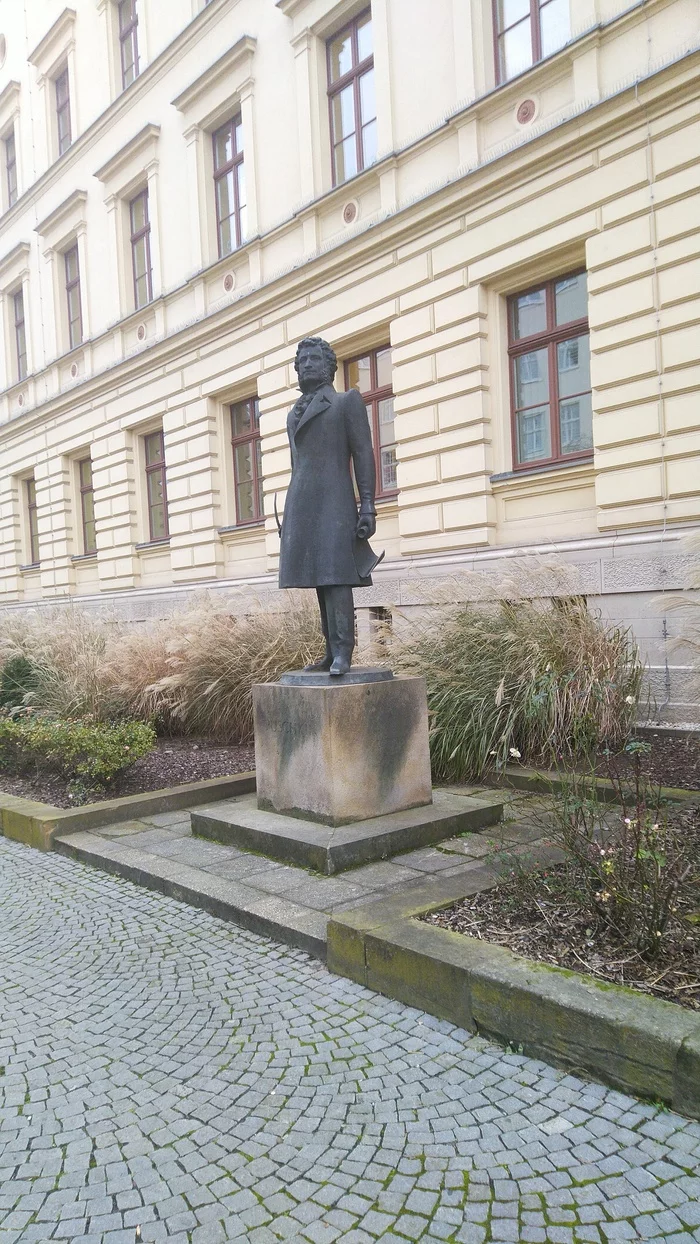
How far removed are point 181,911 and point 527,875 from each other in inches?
72.0

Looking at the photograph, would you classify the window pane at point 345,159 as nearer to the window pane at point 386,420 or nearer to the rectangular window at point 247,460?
the window pane at point 386,420

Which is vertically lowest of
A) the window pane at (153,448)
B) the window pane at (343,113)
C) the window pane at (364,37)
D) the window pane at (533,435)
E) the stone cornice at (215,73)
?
the window pane at (533,435)

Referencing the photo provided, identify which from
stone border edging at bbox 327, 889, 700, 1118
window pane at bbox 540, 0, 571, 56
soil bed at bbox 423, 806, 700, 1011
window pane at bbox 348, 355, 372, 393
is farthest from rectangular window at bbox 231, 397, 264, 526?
stone border edging at bbox 327, 889, 700, 1118

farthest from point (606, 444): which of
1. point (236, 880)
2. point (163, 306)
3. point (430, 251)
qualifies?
point (163, 306)

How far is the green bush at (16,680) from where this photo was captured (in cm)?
1005

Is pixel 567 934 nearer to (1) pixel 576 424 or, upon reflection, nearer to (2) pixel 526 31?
(1) pixel 576 424

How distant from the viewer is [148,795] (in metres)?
6.66

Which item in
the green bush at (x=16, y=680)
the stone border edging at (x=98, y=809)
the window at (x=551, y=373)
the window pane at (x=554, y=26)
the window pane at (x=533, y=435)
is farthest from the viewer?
the window pane at (x=533, y=435)

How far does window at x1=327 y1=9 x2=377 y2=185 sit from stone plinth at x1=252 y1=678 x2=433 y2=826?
9578 millimetres

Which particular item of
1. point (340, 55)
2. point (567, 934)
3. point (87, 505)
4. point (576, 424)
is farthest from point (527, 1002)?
point (87, 505)

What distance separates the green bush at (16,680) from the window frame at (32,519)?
43.3 ft

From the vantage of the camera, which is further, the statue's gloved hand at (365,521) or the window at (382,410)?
the window at (382,410)

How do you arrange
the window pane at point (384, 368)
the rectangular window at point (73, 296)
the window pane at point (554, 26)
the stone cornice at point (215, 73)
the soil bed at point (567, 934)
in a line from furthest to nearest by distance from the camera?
1. the rectangular window at point (73, 296)
2. the stone cornice at point (215, 73)
3. the window pane at point (384, 368)
4. the window pane at point (554, 26)
5. the soil bed at point (567, 934)

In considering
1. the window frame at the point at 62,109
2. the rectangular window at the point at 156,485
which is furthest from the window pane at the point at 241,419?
the window frame at the point at 62,109
